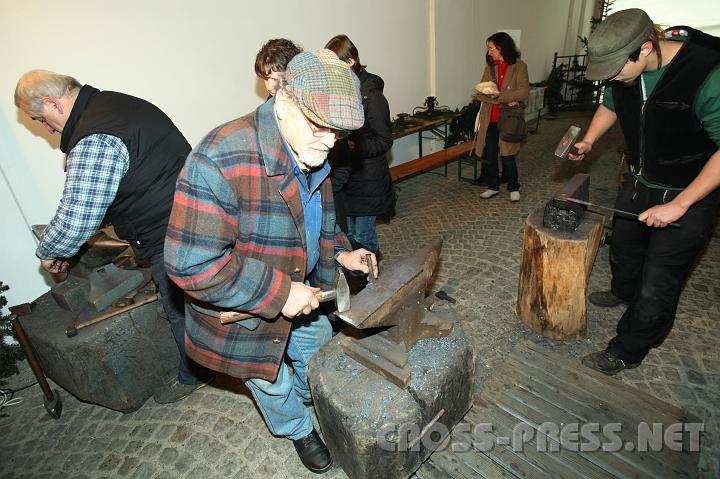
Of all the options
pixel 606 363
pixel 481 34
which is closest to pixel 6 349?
pixel 606 363

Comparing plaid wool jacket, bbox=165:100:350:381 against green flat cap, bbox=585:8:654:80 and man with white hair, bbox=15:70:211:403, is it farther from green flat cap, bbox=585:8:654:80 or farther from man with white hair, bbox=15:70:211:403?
green flat cap, bbox=585:8:654:80

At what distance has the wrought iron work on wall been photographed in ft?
39.3

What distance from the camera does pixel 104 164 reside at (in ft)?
7.11

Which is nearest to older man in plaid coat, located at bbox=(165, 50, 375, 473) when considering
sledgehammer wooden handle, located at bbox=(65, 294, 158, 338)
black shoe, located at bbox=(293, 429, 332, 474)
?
black shoe, located at bbox=(293, 429, 332, 474)

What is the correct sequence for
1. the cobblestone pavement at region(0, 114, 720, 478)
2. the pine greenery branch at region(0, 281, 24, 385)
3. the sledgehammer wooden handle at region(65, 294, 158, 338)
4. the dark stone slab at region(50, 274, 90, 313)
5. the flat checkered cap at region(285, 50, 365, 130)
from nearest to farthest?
the flat checkered cap at region(285, 50, 365, 130) < the cobblestone pavement at region(0, 114, 720, 478) < the sledgehammer wooden handle at region(65, 294, 158, 338) < the dark stone slab at region(50, 274, 90, 313) < the pine greenery branch at region(0, 281, 24, 385)

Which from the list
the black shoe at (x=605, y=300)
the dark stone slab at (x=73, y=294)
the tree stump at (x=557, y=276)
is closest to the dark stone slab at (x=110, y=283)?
the dark stone slab at (x=73, y=294)

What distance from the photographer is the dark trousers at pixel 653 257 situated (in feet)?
8.29

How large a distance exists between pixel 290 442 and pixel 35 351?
7.35ft

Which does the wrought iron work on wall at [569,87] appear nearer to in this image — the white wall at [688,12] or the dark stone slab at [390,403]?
the white wall at [688,12]

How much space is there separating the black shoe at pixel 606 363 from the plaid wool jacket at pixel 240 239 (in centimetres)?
249

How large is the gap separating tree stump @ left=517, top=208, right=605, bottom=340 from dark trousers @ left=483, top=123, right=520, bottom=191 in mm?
2722

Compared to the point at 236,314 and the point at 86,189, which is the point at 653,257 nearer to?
the point at 236,314

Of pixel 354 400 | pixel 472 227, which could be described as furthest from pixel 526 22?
pixel 354 400

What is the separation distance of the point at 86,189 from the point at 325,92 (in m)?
1.62
